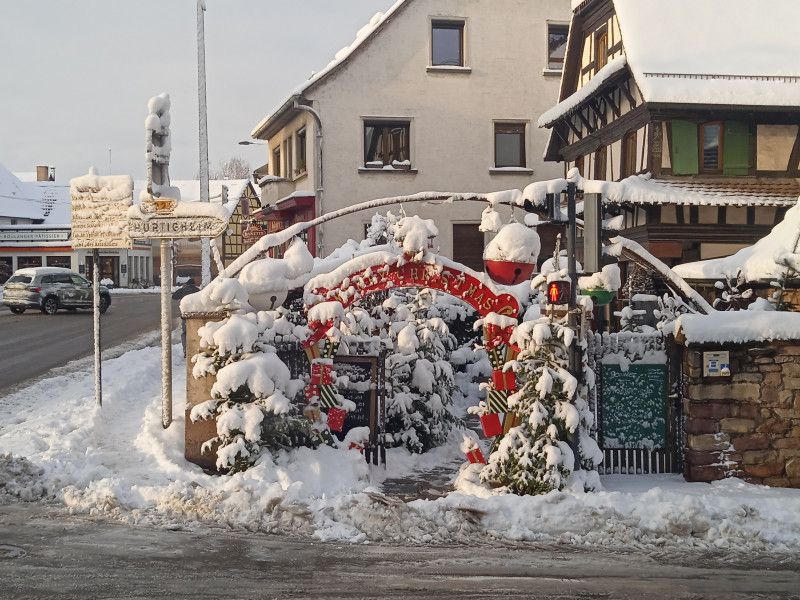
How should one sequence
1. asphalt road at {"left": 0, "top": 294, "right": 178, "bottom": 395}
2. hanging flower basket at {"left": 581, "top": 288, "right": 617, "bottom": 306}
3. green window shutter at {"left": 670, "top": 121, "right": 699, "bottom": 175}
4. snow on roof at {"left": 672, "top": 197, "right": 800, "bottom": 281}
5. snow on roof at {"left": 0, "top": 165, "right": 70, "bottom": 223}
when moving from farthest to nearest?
snow on roof at {"left": 0, "top": 165, "right": 70, "bottom": 223}, green window shutter at {"left": 670, "top": 121, "right": 699, "bottom": 175}, asphalt road at {"left": 0, "top": 294, "right": 178, "bottom": 395}, snow on roof at {"left": 672, "top": 197, "right": 800, "bottom": 281}, hanging flower basket at {"left": 581, "top": 288, "right": 617, "bottom": 306}

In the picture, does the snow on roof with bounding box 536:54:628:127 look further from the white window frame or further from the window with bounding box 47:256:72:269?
the window with bounding box 47:256:72:269

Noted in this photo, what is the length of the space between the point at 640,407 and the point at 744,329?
1.44m

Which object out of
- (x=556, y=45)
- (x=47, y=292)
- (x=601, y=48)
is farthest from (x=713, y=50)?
(x=47, y=292)

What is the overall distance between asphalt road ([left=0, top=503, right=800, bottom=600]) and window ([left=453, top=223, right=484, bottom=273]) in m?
20.1

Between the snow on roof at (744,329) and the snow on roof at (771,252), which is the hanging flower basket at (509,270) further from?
the snow on roof at (771,252)

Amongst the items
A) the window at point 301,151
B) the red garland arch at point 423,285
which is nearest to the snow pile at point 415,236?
the red garland arch at point 423,285

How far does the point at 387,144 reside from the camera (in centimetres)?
2716

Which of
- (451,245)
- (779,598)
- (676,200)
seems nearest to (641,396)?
(779,598)

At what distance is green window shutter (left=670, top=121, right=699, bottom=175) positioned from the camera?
1997 centimetres

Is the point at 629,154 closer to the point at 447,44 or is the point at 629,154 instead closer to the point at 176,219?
the point at 447,44

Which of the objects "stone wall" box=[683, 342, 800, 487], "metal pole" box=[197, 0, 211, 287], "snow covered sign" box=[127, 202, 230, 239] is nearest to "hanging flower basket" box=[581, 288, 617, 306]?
"stone wall" box=[683, 342, 800, 487]

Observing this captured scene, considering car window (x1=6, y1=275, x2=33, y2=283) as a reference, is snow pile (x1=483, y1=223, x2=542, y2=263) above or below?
below

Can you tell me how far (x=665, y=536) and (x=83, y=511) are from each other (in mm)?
5174

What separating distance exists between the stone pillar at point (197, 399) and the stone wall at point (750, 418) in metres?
5.22
